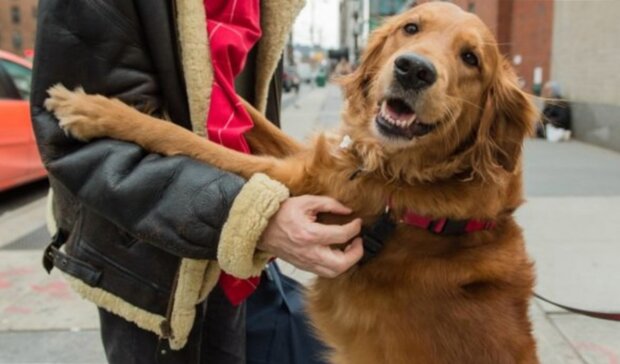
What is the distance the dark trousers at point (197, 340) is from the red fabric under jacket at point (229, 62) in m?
0.08

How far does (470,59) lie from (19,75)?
679 cm

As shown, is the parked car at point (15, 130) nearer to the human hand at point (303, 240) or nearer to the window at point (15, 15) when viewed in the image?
the human hand at point (303, 240)

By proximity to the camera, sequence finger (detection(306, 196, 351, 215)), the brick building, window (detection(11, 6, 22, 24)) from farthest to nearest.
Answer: window (detection(11, 6, 22, 24)) → the brick building → finger (detection(306, 196, 351, 215))

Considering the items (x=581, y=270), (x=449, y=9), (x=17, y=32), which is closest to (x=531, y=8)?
(x=581, y=270)

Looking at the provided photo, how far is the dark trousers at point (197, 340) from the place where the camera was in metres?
1.76

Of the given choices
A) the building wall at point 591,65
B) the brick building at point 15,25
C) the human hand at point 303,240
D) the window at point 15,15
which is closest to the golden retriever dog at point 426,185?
the human hand at point 303,240

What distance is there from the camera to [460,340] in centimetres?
184

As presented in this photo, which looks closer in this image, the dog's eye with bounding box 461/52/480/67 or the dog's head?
the dog's head

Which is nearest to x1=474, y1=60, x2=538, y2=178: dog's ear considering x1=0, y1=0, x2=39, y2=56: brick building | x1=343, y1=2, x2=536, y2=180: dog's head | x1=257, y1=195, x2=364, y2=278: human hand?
x1=343, y1=2, x2=536, y2=180: dog's head

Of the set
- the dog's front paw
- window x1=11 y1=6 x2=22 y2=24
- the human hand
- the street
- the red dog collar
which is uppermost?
window x1=11 y1=6 x2=22 y2=24

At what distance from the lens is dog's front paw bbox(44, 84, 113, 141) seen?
150 centimetres

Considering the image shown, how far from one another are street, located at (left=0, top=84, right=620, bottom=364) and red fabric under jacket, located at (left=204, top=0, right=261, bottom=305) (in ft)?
2.20

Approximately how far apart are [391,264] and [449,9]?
2.97 feet

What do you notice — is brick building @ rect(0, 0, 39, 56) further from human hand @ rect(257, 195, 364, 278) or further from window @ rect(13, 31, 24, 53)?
human hand @ rect(257, 195, 364, 278)
